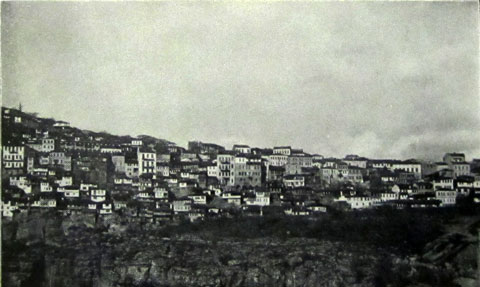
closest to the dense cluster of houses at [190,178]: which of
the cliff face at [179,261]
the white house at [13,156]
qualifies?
the white house at [13,156]

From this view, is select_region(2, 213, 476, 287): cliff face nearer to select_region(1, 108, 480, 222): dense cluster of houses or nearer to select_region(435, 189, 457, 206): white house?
select_region(1, 108, 480, 222): dense cluster of houses

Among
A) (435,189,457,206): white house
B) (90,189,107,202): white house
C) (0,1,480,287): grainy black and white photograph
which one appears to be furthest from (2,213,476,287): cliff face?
(435,189,457,206): white house

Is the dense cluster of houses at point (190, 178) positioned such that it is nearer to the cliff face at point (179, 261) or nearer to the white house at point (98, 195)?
the white house at point (98, 195)

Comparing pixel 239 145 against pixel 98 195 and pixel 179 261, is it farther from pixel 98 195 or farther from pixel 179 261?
pixel 98 195

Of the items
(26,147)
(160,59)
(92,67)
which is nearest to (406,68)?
(160,59)

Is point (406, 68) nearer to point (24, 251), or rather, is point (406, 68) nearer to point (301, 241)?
point (301, 241)
